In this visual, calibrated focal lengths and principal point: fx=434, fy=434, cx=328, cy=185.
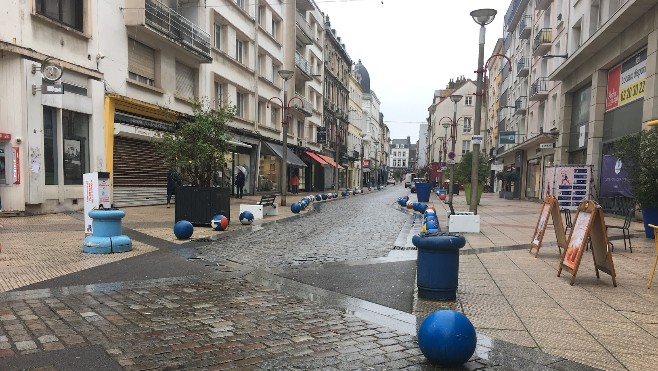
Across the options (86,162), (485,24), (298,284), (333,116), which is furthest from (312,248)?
→ (333,116)

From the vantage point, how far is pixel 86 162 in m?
14.7

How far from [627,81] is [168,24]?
1823 cm

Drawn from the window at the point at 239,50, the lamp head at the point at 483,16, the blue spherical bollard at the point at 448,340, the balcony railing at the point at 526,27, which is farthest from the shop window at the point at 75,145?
the balcony railing at the point at 526,27

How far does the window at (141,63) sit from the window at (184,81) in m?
1.81

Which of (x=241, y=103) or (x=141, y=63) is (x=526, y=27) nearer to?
(x=241, y=103)

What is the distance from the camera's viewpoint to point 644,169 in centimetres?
996

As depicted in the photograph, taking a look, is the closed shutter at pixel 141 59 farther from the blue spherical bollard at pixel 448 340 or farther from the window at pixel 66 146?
the blue spherical bollard at pixel 448 340

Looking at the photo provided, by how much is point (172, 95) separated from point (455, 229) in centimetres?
1409

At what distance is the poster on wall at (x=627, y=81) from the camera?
15.1 meters

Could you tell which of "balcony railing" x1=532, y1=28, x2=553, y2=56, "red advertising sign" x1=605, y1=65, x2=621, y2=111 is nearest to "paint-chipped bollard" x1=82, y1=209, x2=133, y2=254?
"red advertising sign" x1=605, y1=65, x2=621, y2=111

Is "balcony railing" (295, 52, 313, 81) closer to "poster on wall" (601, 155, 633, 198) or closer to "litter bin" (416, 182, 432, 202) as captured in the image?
"litter bin" (416, 182, 432, 202)

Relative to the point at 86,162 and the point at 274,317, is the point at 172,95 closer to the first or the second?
the point at 86,162

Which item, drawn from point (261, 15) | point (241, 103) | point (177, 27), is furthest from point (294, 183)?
point (177, 27)

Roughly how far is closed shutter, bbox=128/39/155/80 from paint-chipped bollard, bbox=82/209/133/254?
11199mm
